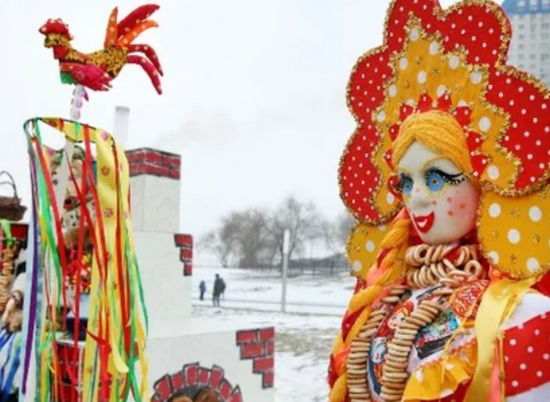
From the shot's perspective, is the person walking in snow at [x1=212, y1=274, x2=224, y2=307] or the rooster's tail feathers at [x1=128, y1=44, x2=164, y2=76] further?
the person walking in snow at [x1=212, y1=274, x2=224, y2=307]

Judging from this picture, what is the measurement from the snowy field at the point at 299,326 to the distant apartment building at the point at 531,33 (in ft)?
7.32

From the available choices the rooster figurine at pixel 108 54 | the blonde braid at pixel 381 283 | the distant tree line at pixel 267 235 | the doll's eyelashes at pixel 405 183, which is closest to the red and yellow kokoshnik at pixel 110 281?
the rooster figurine at pixel 108 54

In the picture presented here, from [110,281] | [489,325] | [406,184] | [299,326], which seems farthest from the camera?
[299,326]

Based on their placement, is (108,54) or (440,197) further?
(108,54)

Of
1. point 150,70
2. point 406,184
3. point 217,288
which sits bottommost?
point 217,288

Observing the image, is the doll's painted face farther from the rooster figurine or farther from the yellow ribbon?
the rooster figurine

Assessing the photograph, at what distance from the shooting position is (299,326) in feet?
35.9

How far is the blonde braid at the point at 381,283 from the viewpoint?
171 cm

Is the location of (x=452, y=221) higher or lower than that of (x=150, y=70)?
lower

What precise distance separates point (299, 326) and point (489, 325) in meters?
9.71

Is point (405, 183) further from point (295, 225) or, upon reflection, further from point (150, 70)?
point (295, 225)

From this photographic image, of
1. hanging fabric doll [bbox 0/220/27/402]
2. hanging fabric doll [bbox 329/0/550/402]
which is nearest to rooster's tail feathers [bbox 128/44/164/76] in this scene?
hanging fabric doll [bbox 329/0/550/402]

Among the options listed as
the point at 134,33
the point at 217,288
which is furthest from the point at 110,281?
the point at 217,288

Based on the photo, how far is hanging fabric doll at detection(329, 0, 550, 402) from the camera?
4.63ft
